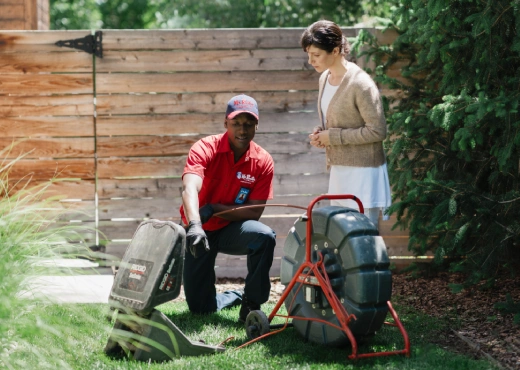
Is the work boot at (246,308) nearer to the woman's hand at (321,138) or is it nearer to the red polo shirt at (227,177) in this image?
the red polo shirt at (227,177)

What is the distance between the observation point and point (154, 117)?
19.8ft

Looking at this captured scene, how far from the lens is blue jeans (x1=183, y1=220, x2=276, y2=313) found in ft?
14.2

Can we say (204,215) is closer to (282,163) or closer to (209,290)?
(209,290)

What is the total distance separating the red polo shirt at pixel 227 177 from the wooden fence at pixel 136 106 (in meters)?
1.51

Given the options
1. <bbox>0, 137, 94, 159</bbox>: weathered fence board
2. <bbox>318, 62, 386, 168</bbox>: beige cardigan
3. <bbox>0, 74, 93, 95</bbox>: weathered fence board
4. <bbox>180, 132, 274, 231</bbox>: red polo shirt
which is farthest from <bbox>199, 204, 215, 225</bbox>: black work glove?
<bbox>0, 74, 93, 95</bbox>: weathered fence board

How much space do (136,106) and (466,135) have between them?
291cm

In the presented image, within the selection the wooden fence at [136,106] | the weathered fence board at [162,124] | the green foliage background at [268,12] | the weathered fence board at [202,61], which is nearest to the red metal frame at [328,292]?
the wooden fence at [136,106]

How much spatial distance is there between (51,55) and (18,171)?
1.02 meters

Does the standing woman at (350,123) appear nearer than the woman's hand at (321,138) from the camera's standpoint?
Yes

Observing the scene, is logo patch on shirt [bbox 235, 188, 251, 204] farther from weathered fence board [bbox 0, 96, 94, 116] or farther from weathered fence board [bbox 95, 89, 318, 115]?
weathered fence board [bbox 0, 96, 94, 116]

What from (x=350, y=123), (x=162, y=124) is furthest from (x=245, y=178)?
(x=162, y=124)

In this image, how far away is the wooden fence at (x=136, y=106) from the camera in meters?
5.95

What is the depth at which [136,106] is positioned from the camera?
6.03 m

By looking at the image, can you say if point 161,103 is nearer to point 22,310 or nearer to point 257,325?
point 257,325
